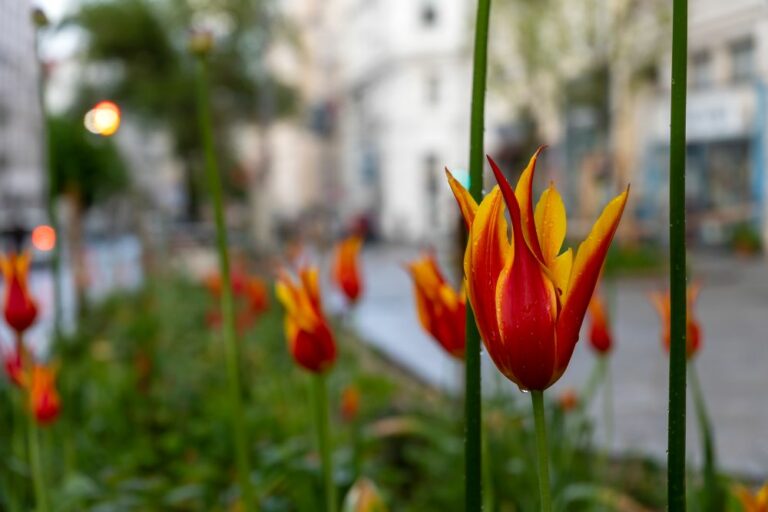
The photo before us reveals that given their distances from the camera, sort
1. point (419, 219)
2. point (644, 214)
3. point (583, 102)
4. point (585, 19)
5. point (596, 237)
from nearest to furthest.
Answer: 1. point (596, 237)
2. point (585, 19)
3. point (583, 102)
4. point (644, 214)
5. point (419, 219)

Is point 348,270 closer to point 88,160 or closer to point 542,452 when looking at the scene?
point 542,452

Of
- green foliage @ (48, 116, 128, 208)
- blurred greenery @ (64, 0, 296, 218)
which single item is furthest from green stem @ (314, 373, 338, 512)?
blurred greenery @ (64, 0, 296, 218)

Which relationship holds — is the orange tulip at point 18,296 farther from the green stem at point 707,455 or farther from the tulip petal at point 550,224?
the tulip petal at point 550,224

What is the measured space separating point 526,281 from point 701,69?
69.0 ft

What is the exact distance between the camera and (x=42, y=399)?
5.81 ft

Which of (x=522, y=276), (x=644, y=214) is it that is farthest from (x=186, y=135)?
(x=522, y=276)

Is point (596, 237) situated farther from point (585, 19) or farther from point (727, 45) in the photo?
point (727, 45)

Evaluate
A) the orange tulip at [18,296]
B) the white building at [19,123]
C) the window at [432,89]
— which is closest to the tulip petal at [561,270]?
the orange tulip at [18,296]

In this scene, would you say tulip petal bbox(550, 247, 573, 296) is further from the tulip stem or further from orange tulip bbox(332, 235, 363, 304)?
orange tulip bbox(332, 235, 363, 304)

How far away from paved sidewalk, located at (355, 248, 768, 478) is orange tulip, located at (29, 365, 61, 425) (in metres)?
0.61

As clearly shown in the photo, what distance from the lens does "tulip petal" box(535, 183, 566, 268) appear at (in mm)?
671

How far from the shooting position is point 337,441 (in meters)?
3.38

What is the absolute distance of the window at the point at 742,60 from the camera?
1855 cm

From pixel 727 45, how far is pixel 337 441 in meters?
17.3
